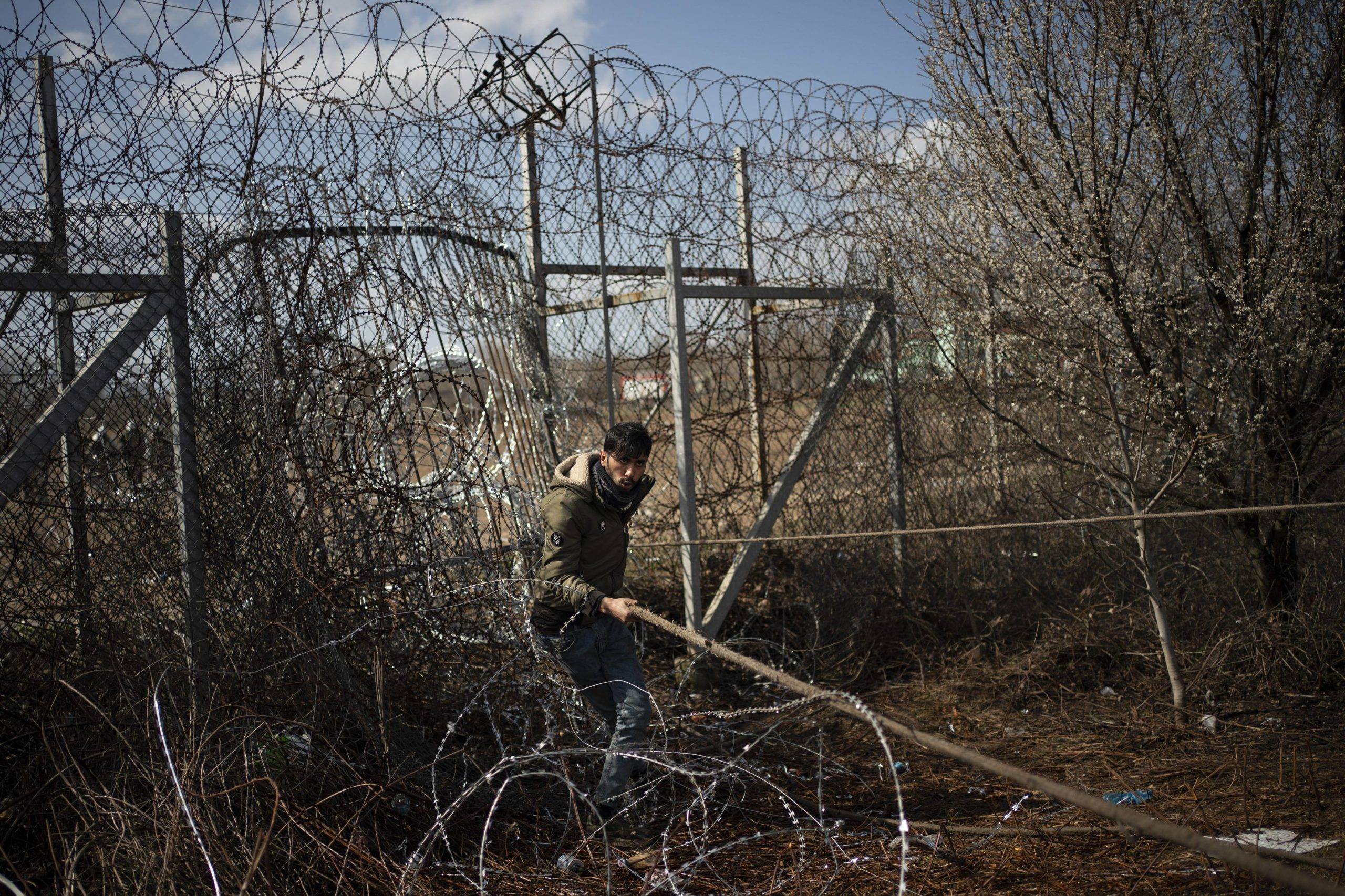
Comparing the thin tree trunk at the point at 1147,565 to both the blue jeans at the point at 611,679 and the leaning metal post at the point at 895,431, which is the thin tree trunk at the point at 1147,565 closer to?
the leaning metal post at the point at 895,431

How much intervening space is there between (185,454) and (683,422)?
2291 millimetres

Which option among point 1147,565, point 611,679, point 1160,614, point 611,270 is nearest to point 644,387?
point 611,270

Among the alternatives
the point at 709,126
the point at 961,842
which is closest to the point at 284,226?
the point at 709,126

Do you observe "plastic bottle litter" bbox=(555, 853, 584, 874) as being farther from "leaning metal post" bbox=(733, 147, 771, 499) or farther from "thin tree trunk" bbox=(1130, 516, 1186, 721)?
"leaning metal post" bbox=(733, 147, 771, 499)

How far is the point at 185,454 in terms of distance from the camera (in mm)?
3883

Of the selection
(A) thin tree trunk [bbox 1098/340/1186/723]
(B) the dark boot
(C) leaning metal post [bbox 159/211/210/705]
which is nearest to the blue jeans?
(B) the dark boot

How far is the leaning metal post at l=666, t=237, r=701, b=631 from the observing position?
5.05m

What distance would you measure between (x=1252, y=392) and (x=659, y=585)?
3324 mm

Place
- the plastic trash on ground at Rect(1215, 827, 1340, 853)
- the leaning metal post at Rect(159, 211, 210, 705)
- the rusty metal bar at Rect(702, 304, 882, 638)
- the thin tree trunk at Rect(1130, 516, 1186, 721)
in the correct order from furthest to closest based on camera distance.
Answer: the rusty metal bar at Rect(702, 304, 882, 638)
the thin tree trunk at Rect(1130, 516, 1186, 721)
the leaning metal post at Rect(159, 211, 210, 705)
the plastic trash on ground at Rect(1215, 827, 1340, 853)

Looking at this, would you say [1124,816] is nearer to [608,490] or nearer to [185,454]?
[608,490]

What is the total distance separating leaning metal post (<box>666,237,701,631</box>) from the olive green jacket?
1.38 meters

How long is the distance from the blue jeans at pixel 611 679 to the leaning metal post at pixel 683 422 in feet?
4.55

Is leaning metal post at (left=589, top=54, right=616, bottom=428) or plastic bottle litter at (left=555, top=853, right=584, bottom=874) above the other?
leaning metal post at (left=589, top=54, right=616, bottom=428)

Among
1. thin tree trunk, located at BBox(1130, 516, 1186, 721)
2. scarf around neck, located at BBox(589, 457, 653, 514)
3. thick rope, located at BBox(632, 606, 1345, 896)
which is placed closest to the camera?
thick rope, located at BBox(632, 606, 1345, 896)
